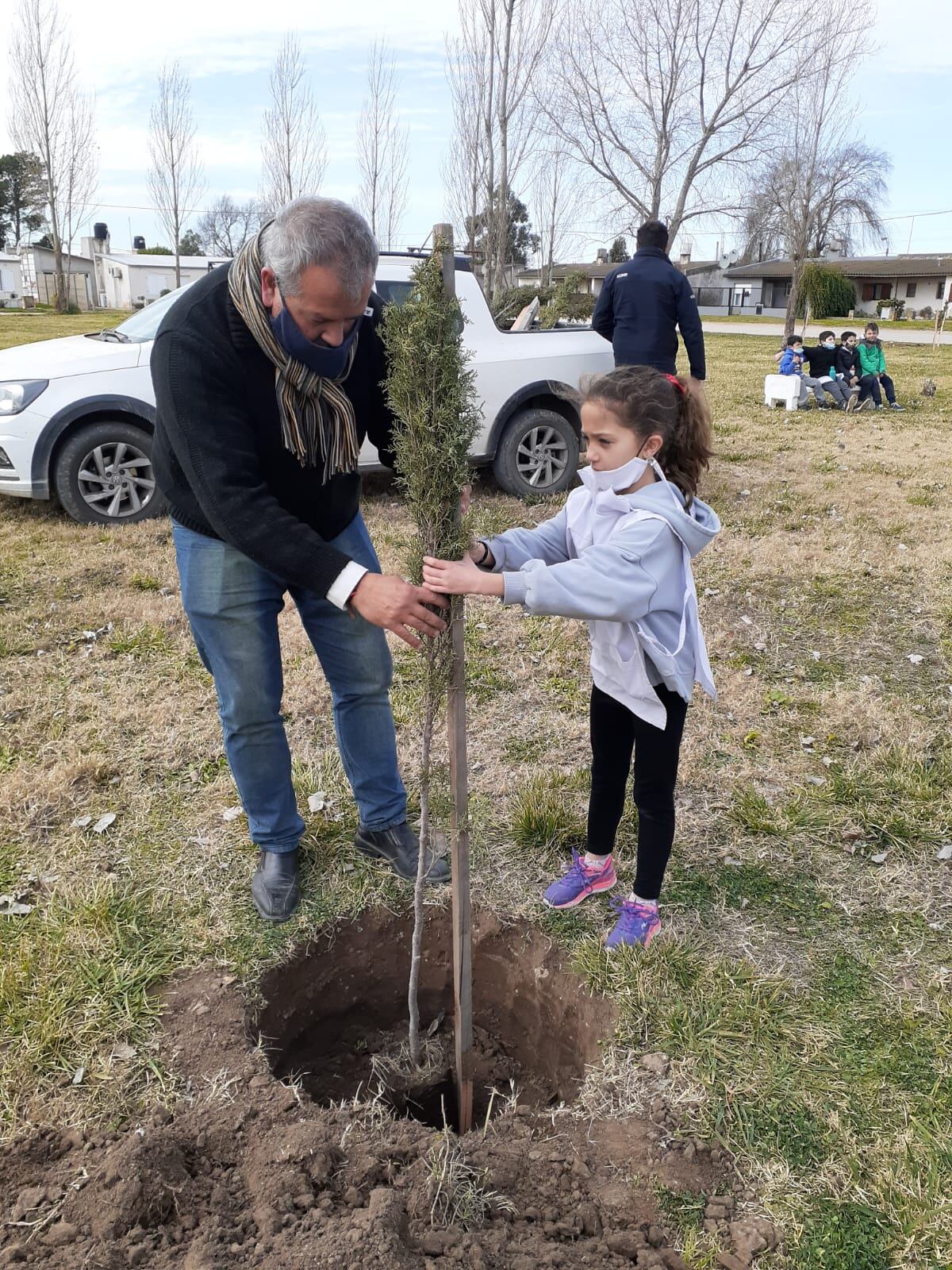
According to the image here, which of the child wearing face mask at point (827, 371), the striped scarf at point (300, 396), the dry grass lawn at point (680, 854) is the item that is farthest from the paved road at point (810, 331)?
the striped scarf at point (300, 396)

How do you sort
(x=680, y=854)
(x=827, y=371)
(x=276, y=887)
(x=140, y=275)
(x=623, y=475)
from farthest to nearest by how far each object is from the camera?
1. (x=140, y=275)
2. (x=827, y=371)
3. (x=680, y=854)
4. (x=276, y=887)
5. (x=623, y=475)

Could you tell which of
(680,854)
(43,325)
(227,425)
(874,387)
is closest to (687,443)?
(227,425)

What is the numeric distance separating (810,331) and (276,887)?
131ft

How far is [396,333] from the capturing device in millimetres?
2129

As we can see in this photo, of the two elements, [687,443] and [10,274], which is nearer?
[687,443]

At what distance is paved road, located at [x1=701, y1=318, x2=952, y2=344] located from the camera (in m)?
32.3

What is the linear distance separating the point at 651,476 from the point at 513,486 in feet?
18.2

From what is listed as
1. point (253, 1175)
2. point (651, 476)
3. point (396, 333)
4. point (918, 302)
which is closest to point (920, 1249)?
point (253, 1175)

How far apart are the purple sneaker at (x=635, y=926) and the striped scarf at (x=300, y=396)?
169 cm

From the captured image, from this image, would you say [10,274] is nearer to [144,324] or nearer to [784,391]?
[784,391]

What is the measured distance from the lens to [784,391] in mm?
13977

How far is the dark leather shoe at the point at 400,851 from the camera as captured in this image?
329cm

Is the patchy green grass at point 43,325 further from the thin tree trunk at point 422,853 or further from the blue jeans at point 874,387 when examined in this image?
the thin tree trunk at point 422,853

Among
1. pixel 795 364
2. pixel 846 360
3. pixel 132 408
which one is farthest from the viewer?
pixel 846 360
